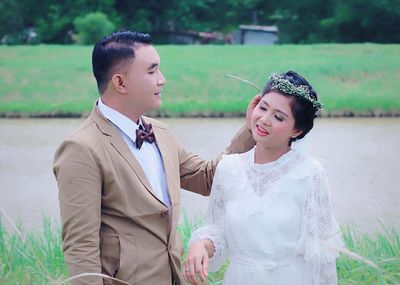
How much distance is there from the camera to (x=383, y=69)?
1084 centimetres

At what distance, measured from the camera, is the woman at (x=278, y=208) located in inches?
64.7

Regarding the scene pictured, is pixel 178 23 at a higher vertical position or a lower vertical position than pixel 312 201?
lower

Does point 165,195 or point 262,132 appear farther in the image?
point 165,195

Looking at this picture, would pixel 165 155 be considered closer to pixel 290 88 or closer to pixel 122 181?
pixel 122 181

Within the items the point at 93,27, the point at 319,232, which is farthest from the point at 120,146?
the point at 93,27

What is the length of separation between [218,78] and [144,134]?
9933mm

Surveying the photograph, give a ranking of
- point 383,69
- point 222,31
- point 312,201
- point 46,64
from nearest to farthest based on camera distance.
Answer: point 312,201
point 383,69
point 46,64
point 222,31

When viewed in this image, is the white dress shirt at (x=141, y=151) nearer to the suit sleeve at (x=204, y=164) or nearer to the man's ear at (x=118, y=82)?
the man's ear at (x=118, y=82)

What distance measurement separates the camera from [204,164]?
6.51 ft

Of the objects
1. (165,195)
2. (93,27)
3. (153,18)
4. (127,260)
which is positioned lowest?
(153,18)

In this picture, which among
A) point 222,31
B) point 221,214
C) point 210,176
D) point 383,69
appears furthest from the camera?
point 222,31

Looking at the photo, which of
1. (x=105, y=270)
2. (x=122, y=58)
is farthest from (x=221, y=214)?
(x=122, y=58)

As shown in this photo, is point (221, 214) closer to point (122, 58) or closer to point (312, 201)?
point (312, 201)

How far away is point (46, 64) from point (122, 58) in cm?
1149
